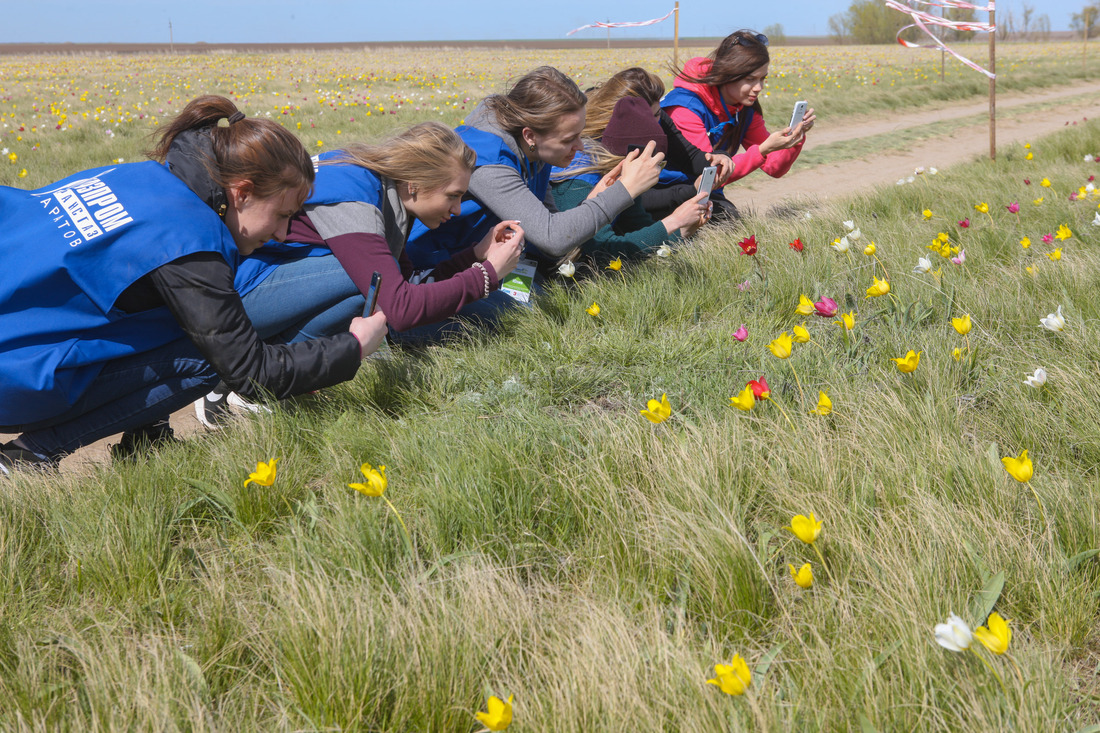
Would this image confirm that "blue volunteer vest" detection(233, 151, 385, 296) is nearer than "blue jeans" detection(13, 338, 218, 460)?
No

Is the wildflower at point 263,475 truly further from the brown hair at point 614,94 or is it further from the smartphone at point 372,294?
the brown hair at point 614,94

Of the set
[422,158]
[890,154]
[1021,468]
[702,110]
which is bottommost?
[1021,468]

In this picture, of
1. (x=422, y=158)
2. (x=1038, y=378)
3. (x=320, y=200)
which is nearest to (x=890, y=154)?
(x=422, y=158)

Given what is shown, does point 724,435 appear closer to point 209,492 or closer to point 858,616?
point 858,616

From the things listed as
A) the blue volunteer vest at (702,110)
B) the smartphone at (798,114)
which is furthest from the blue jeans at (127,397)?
the smartphone at (798,114)

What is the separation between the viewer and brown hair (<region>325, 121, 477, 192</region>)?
118 inches

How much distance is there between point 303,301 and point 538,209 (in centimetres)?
110

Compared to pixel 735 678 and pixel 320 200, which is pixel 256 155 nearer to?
pixel 320 200

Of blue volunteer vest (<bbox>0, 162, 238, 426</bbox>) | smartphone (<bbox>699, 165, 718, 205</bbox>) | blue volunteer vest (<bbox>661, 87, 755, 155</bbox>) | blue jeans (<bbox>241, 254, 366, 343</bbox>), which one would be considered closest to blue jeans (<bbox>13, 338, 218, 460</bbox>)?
blue volunteer vest (<bbox>0, 162, 238, 426</bbox>)

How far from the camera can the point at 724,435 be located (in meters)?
2.05

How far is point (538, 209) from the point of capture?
3.41 metres

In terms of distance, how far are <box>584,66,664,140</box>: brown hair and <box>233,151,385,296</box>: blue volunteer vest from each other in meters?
1.97

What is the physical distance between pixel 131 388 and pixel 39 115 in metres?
11.9

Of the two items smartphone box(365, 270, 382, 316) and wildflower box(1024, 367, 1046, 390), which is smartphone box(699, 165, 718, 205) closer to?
smartphone box(365, 270, 382, 316)
